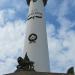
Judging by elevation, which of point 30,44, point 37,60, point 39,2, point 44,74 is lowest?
point 44,74

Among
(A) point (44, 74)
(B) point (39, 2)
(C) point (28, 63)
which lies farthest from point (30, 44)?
(A) point (44, 74)

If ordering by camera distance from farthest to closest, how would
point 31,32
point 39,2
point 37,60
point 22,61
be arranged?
point 39,2 → point 31,32 → point 37,60 → point 22,61

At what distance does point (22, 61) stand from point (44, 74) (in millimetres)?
3159

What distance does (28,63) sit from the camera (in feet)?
89.3

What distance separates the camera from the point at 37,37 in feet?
127

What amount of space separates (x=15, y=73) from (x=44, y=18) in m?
17.6

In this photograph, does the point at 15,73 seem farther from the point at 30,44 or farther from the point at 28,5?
the point at 28,5

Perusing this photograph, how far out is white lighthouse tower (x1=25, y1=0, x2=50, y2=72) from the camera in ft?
120

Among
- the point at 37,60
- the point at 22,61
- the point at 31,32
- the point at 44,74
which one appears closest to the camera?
the point at 44,74

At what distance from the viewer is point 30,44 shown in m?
38.3

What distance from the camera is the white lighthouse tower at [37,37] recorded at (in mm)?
36656

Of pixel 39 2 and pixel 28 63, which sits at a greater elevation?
pixel 39 2

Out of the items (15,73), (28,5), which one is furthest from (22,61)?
(28,5)

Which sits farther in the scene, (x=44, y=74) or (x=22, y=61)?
(x=22, y=61)
